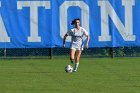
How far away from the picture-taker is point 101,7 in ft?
95.9

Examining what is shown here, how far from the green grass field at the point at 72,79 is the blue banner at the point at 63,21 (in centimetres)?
311

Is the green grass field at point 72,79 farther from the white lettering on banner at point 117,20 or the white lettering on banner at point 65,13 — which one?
the white lettering on banner at point 65,13

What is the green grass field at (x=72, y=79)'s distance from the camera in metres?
15.4

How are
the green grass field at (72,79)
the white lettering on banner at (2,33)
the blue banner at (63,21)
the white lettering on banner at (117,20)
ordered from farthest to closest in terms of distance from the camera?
1. the white lettering on banner at (117,20)
2. the blue banner at (63,21)
3. the white lettering on banner at (2,33)
4. the green grass field at (72,79)

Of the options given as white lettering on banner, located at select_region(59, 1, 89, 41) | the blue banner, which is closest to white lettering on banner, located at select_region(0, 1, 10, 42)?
the blue banner

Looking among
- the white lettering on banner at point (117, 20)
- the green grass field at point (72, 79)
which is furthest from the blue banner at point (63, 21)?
the green grass field at point (72, 79)

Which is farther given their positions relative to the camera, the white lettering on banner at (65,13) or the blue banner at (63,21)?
the white lettering on banner at (65,13)

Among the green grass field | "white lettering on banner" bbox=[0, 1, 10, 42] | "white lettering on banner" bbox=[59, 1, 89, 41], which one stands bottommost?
the green grass field

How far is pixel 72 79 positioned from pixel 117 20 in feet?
37.6

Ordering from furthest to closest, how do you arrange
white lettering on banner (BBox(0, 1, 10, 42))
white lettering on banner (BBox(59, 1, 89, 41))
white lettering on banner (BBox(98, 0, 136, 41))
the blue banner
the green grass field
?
1. white lettering on banner (BBox(98, 0, 136, 41))
2. white lettering on banner (BBox(59, 1, 89, 41))
3. the blue banner
4. white lettering on banner (BBox(0, 1, 10, 42))
5. the green grass field

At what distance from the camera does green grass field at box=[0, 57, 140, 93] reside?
1537cm

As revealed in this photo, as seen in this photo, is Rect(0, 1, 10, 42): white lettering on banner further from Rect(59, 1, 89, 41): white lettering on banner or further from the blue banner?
Rect(59, 1, 89, 41): white lettering on banner

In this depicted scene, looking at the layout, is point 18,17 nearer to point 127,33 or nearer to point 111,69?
point 127,33

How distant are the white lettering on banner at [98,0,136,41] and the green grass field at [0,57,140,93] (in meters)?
3.26
